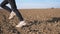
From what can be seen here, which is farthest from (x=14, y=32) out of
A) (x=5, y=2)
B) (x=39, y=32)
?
(x=5, y=2)

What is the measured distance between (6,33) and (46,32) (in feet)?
6.12

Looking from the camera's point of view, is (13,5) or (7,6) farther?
(7,6)

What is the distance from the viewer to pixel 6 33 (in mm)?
9555

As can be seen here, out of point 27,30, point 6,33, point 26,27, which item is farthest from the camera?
point 26,27

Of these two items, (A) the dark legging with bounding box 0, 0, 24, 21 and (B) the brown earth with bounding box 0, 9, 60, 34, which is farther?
(A) the dark legging with bounding box 0, 0, 24, 21

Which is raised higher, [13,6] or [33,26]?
[13,6]

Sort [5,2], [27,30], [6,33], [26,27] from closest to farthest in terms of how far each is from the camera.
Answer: [6,33], [27,30], [26,27], [5,2]

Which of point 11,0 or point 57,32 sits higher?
point 11,0

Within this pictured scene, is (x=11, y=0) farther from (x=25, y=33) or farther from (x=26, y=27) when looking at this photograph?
(x=25, y=33)

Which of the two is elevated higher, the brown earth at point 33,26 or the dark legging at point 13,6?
the dark legging at point 13,6

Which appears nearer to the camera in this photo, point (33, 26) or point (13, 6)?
point (13, 6)

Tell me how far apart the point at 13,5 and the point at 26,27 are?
1355 mm

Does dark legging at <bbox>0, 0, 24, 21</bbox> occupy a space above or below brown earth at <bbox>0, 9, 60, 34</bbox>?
above

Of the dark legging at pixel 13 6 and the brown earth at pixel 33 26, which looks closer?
the brown earth at pixel 33 26
